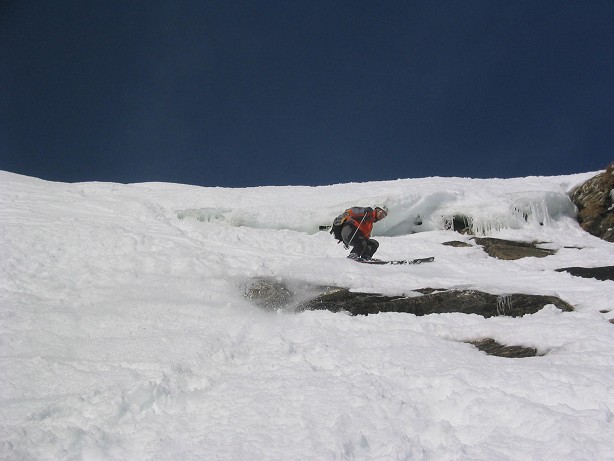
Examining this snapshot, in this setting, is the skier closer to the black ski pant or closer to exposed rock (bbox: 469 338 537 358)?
the black ski pant

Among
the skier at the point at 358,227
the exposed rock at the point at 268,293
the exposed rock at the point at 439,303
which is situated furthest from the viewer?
the skier at the point at 358,227

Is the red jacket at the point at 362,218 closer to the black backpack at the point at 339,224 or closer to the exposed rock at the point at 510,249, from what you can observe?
the black backpack at the point at 339,224

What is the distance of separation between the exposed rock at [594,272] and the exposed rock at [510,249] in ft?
6.46

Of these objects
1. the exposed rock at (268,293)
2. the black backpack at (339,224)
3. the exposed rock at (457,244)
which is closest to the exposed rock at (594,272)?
the exposed rock at (457,244)

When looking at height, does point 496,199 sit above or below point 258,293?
above

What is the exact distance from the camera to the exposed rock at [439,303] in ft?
25.1

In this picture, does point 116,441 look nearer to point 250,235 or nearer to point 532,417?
point 532,417

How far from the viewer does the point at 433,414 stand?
4461 mm

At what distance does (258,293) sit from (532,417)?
5012 mm

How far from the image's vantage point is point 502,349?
20.6 feet

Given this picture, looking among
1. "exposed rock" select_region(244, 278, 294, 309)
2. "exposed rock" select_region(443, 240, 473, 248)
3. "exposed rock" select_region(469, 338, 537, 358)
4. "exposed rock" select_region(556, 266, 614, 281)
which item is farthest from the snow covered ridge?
"exposed rock" select_region(469, 338, 537, 358)

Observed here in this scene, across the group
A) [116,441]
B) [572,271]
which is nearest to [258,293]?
[116,441]

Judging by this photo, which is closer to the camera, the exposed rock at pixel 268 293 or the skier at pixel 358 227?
the exposed rock at pixel 268 293

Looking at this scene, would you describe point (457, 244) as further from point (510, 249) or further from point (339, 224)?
point (339, 224)
